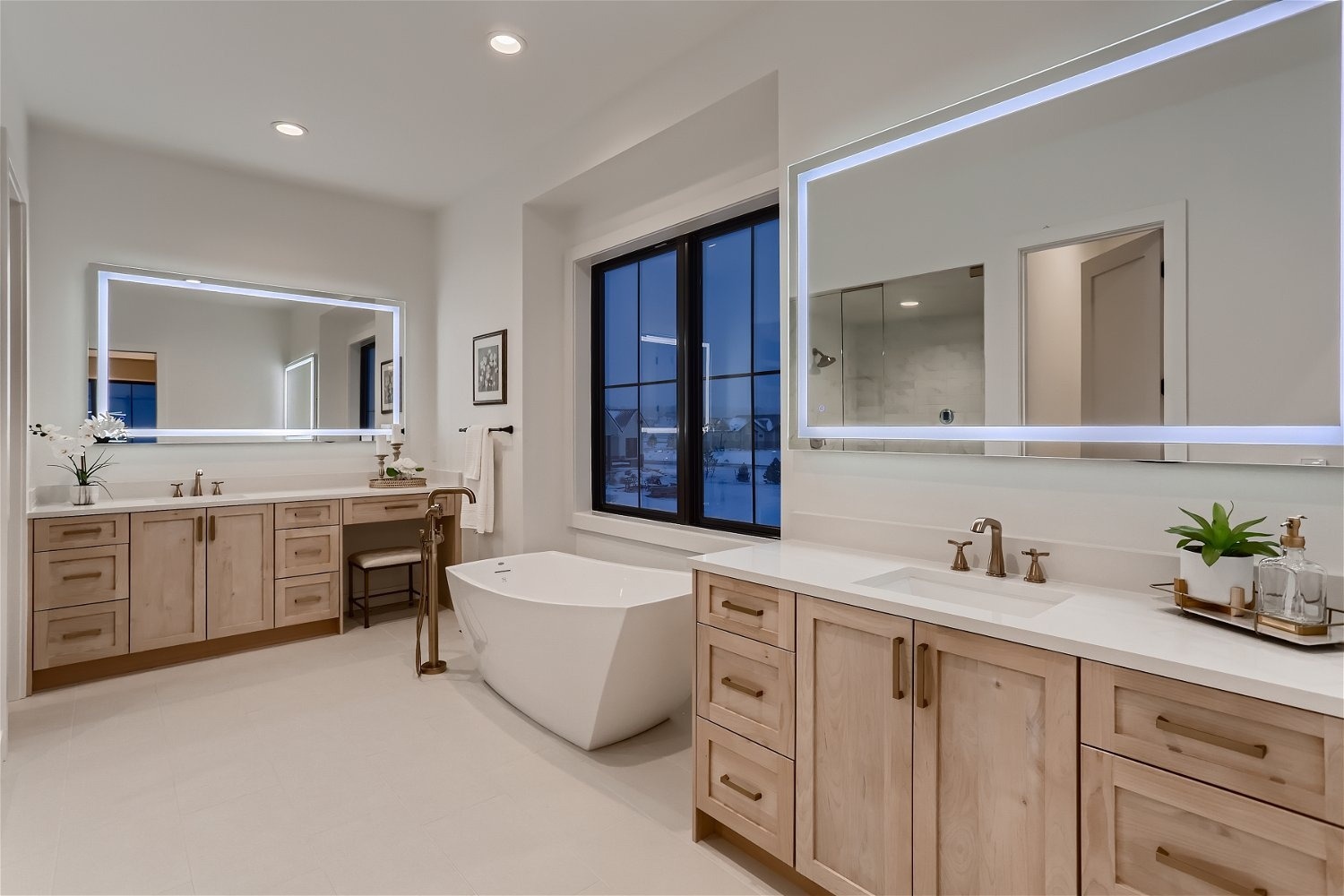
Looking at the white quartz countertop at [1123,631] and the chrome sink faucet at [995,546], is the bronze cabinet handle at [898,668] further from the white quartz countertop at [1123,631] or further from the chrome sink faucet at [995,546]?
the chrome sink faucet at [995,546]

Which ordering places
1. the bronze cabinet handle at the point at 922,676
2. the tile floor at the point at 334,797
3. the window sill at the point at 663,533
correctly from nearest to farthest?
the bronze cabinet handle at the point at 922,676 < the tile floor at the point at 334,797 < the window sill at the point at 663,533

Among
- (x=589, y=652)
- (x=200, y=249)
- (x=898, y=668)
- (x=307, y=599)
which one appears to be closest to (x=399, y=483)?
(x=307, y=599)

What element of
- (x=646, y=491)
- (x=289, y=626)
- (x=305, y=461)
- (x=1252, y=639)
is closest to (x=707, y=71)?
(x=646, y=491)

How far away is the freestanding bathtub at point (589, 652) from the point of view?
2363 mm

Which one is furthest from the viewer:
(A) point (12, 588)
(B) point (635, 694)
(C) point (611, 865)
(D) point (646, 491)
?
(D) point (646, 491)

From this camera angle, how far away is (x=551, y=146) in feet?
11.7

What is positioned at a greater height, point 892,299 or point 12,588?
point 892,299

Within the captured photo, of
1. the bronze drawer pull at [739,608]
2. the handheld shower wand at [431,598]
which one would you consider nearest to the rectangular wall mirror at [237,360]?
the handheld shower wand at [431,598]

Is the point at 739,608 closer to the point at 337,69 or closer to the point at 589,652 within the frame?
the point at 589,652

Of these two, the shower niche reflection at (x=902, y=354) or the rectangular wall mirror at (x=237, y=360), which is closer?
the shower niche reflection at (x=902, y=354)

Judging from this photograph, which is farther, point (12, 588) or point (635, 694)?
point (12, 588)

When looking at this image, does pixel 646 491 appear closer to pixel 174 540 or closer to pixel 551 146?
pixel 551 146

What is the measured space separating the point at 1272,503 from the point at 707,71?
236 cm

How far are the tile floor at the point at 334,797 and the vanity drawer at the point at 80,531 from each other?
2.34 ft
